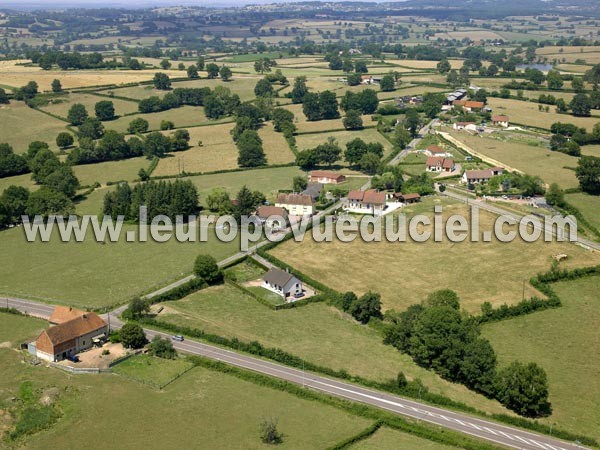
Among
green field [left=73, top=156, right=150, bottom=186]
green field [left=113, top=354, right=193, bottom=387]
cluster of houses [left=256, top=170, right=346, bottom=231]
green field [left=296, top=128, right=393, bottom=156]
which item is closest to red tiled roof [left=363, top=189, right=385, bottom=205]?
cluster of houses [left=256, top=170, right=346, bottom=231]

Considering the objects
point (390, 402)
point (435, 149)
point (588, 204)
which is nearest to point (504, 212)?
point (588, 204)

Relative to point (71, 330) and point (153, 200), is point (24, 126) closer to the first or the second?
point (153, 200)

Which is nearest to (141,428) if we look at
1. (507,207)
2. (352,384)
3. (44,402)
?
(44,402)

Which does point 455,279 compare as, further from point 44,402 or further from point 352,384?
point 44,402

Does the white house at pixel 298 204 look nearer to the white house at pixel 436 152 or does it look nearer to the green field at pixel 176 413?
the white house at pixel 436 152

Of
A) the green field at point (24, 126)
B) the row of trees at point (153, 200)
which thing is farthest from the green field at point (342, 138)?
the green field at point (24, 126)

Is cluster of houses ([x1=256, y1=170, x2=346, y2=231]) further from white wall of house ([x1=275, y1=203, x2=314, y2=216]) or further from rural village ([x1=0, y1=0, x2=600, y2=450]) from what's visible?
rural village ([x1=0, y1=0, x2=600, y2=450])
